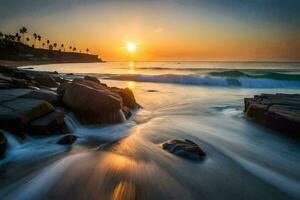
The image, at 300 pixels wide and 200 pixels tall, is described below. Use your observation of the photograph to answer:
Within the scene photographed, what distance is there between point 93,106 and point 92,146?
162 cm

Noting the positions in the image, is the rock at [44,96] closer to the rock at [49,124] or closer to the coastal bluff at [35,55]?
the rock at [49,124]

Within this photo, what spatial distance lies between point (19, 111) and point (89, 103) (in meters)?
1.74

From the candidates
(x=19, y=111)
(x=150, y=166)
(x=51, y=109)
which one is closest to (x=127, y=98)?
(x=51, y=109)

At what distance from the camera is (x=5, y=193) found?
3.06m

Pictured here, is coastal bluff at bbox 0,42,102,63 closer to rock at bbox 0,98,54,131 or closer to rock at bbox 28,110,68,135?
rock at bbox 0,98,54,131

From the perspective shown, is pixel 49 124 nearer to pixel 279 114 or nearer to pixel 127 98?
pixel 127 98

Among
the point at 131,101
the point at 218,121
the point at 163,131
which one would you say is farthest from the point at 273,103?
the point at 131,101

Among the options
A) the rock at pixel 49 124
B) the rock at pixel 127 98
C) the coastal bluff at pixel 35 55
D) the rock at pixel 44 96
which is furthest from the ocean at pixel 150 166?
the coastal bluff at pixel 35 55

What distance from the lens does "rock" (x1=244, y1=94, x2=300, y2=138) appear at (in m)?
6.10

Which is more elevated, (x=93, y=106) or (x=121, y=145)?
(x=93, y=106)

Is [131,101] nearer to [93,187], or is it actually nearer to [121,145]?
[121,145]

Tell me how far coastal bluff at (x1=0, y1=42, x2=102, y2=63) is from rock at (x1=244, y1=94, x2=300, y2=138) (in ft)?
291

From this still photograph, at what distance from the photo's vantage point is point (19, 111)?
4.92 meters

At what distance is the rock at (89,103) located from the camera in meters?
6.41
